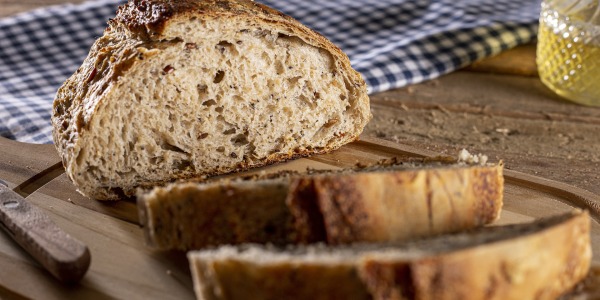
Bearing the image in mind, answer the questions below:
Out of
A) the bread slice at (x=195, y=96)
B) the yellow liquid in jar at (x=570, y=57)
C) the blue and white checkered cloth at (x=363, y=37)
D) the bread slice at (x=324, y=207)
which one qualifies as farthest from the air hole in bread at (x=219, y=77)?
Result: the yellow liquid in jar at (x=570, y=57)

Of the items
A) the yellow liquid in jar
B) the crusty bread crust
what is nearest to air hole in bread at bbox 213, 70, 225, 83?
the crusty bread crust

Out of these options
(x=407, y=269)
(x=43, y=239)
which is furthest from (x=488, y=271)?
(x=43, y=239)

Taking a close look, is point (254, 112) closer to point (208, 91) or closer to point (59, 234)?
point (208, 91)

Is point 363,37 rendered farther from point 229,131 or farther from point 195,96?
point 195,96

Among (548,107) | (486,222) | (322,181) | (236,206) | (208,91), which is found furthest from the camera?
(548,107)

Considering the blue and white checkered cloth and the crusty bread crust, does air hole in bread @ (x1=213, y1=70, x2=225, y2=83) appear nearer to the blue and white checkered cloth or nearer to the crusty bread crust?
the blue and white checkered cloth

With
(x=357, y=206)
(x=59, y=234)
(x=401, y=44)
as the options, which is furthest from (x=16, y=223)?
(x=401, y=44)
